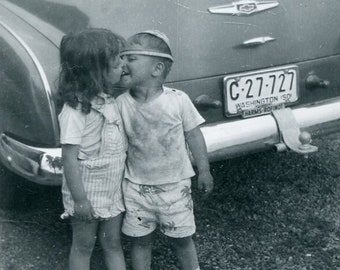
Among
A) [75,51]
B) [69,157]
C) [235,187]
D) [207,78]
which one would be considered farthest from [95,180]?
[235,187]

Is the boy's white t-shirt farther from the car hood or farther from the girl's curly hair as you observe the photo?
the car hood

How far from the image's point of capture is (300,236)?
3346 millimetres

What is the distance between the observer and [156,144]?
104 inches

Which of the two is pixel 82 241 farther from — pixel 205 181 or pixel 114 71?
pixel 114 71

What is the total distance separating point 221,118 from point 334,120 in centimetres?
73

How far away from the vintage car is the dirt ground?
0.46 m

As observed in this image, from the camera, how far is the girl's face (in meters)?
2.53

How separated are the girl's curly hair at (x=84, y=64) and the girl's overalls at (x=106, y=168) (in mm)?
78

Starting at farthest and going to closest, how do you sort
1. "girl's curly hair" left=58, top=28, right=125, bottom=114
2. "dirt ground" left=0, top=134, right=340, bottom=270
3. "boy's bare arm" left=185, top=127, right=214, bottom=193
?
"dirt ground" left=0, top=134, right=340, bottom=270
"boy's bare arm" left=185, top=127, right=214, bottom=193
"girl's curly hair" left=58, top=28, right=125, bottom=114

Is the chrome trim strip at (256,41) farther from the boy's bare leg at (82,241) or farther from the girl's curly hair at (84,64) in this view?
the boy's bare leg at (82,241)

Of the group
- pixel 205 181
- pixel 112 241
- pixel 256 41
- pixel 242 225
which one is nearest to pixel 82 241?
pixel 112 241

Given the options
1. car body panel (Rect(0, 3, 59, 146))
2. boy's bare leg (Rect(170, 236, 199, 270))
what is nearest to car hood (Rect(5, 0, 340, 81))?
car body panel (Rect(0, 3, 59, 146))

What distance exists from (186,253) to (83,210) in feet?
1.88

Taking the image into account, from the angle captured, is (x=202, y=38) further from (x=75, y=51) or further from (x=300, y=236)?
(x=300, y=236)
